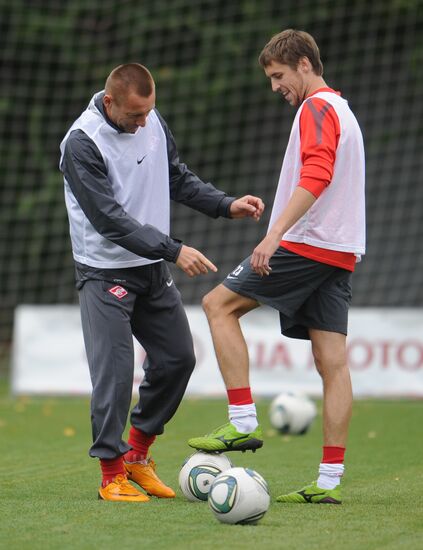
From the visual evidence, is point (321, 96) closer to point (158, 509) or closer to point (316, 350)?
point (316, 350)

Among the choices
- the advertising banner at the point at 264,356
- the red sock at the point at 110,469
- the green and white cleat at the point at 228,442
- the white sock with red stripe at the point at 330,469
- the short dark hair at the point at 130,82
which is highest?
the short dark hair at the point at 130,82

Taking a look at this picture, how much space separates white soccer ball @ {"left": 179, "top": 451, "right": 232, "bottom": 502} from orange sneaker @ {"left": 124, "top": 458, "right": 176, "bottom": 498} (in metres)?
0.24

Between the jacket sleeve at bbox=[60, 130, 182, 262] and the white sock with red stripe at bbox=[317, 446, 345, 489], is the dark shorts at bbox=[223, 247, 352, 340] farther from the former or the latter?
the white sock with red stripe at bbox=[317, 446, 345, 489]

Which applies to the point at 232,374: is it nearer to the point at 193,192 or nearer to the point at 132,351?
the point at 132,351

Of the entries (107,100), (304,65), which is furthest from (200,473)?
(304,65)

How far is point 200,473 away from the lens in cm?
528

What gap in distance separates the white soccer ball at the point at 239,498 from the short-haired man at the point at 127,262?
2.56 feet

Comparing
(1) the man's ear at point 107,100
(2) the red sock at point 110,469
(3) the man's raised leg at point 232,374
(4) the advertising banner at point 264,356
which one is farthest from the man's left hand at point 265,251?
(4) the advertising banner at point 264,356

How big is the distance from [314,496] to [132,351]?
1.03m

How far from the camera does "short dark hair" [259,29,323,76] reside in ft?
17.6

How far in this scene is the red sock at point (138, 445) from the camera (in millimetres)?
5715

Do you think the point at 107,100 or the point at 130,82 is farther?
the point at 107,100

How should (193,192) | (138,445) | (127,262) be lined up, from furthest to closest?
(193,192)
(138,445)
(127,262)

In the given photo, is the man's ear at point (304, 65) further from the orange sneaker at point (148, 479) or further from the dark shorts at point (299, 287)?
the orange sneaker at point (148, 479)
